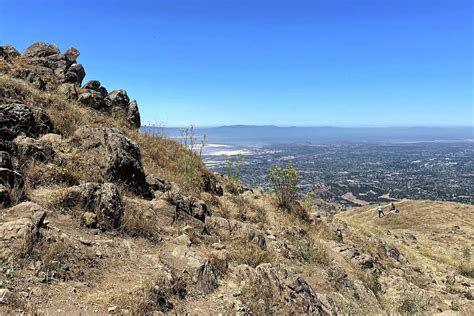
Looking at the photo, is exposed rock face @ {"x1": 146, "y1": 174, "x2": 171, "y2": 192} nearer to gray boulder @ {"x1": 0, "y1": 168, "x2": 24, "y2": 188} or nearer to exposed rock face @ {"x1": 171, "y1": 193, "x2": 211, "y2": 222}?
exposed rock face @ {"x1": 171, "y1": 193, "x2": 211, "y2": 222}

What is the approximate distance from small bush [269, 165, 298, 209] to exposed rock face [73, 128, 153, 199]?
4.79m

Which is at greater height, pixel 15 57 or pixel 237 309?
pixel 15 57

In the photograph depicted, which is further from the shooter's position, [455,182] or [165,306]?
[455,182]

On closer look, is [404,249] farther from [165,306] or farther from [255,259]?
[165,306]

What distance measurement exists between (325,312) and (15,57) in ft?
38.7

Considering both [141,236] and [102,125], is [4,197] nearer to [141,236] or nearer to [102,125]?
[141,236]

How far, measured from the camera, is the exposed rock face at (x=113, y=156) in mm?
6762

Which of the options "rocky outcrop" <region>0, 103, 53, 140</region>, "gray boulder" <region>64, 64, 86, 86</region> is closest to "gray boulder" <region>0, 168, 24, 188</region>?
"rocky outcrop" <region>0, 103, 53, 140</region>

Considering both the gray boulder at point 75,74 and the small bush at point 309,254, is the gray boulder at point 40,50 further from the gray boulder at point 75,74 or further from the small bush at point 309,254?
the small bush at point 309,254

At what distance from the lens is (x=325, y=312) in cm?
520

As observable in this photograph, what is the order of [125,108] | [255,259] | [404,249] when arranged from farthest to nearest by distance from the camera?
[404,249] < [125,108] < [255,259]

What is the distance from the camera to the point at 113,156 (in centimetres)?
691

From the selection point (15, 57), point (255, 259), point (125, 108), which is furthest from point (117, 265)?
point (15, 57)

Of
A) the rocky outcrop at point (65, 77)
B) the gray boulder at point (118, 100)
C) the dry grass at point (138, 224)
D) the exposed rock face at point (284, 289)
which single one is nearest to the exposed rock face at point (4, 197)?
the dry grass at point (138, 224)
